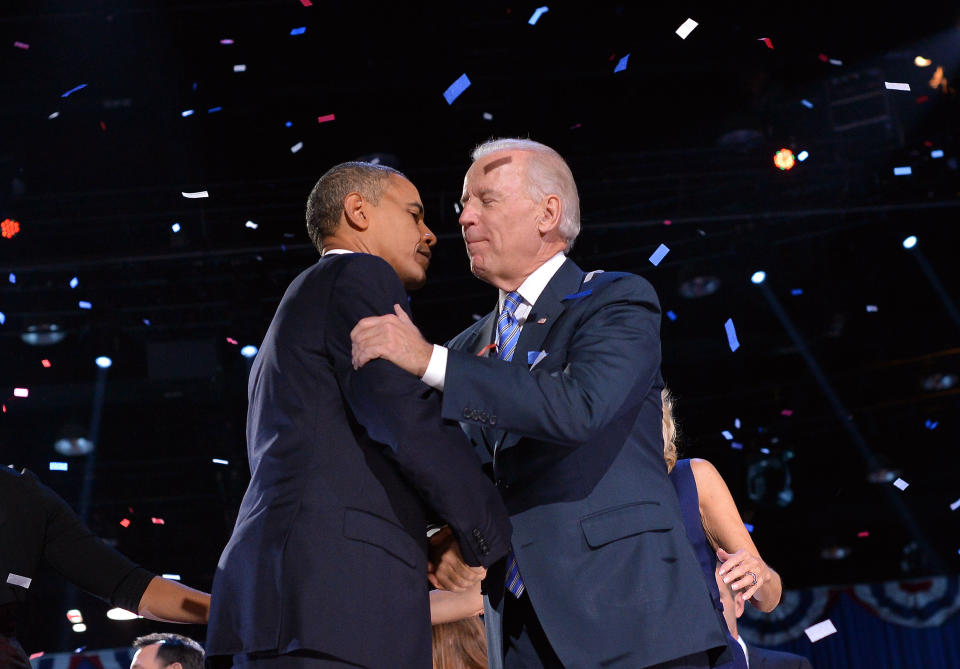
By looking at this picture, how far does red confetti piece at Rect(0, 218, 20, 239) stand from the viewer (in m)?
6.85

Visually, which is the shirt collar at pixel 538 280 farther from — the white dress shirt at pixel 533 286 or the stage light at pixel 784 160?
the stage light at pixel 784 160

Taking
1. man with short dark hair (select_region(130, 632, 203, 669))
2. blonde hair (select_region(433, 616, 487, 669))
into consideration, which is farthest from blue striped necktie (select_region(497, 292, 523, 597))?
man with short dark hair (select_region(130, 632, 203, 669))

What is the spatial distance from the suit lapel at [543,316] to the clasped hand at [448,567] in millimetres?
188

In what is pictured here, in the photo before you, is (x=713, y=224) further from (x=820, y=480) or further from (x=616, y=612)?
(x=616, y=612)

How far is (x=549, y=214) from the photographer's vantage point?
218cm

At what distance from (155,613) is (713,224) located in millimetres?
5699

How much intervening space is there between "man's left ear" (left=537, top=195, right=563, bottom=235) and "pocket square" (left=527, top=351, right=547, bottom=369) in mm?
308

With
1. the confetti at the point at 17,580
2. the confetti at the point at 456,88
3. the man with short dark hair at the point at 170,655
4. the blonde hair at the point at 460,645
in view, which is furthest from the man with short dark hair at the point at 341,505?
the confetti at the point at 456,88

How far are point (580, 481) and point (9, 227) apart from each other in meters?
5.97

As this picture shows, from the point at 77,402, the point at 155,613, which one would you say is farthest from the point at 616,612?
the point at 77,402

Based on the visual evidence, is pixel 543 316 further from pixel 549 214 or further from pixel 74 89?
pixel 74 89

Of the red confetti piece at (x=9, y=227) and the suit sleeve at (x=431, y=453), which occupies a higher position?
the red confetti piece at (x=9, y=227)

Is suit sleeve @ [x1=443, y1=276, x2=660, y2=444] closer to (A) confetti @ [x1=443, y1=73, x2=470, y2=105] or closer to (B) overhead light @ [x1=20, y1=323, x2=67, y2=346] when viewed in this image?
(A) confetti @ [x1=443, y1=73, x2=470, y2=105]

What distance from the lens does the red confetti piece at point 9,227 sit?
6848mm
